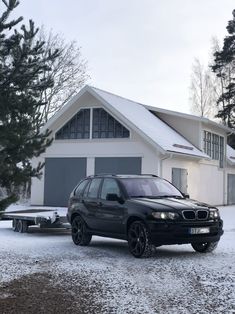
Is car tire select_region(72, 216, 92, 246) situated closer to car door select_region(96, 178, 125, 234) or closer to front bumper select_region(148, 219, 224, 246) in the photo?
car door select_region(96, 178, 125, 234)

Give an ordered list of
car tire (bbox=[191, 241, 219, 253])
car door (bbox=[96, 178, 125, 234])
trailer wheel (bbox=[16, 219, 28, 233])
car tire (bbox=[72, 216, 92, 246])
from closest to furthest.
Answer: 1. car tire (bbox=[191, 241, 219, 253])
2. car door (bbox=[96, 178, 125, 234])
3. car tire (bbox=[72, 216, 92, 246])
4. trailer wheel (bbox=[16, 219, 28, 233])

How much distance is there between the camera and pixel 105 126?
2850 cm

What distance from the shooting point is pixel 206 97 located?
56.6 meters

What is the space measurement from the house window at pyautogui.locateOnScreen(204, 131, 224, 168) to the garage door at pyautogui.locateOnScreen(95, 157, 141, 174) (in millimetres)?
5813

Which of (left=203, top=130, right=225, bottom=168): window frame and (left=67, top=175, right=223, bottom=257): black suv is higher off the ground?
(left=203, top=130, right=225, bottom=168): window frame

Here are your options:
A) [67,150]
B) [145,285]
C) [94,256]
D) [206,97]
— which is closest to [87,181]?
[94,256]

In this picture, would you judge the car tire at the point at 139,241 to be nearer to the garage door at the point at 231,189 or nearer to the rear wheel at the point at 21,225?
the rear wheel at the point at 21,225

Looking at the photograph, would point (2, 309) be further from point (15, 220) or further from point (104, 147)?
point (104, 147)

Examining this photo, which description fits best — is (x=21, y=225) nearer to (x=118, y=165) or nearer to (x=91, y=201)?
(x=91, y=201)

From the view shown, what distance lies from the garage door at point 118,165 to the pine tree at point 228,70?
2448 centimetres

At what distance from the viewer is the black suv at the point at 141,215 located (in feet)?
35.3

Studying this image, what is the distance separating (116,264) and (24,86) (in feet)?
12.7

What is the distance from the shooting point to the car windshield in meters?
12.0

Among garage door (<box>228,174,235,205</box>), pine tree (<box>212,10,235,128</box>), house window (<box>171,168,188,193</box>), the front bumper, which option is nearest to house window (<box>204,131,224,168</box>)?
garage door (<box>228,174,235,205</box>)
